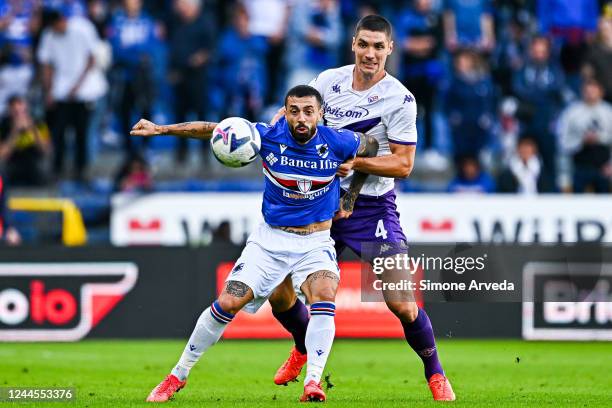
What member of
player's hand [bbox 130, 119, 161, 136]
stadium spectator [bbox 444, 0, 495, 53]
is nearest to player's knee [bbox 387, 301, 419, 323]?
player's hand [bbox 130, 119, 161, 136]

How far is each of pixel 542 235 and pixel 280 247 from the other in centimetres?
868

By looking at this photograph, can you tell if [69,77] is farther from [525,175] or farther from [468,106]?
[525,175]

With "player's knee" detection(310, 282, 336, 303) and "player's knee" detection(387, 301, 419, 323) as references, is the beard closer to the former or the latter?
"player's knee" detection(310, 282, 336, 303)

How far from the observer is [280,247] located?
9.55 m

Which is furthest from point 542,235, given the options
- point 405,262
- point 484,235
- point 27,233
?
point 405,262

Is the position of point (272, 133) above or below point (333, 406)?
above

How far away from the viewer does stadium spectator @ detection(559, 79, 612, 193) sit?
61.7 ft

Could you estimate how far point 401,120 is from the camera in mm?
9836

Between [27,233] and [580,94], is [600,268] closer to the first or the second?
[580,94]

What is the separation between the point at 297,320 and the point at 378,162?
150 cm

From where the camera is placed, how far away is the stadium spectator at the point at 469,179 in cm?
1838

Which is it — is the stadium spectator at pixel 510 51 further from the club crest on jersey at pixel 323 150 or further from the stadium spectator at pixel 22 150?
the club crest on jersey at pixel 323 150

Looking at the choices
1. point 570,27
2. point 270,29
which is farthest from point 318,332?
point 570,27

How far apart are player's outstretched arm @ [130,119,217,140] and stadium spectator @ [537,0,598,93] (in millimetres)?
12040
